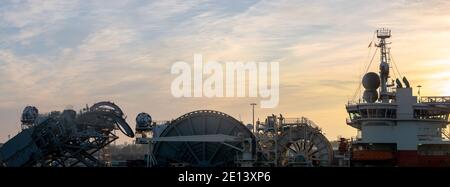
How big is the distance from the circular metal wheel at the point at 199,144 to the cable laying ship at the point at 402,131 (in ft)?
51.5

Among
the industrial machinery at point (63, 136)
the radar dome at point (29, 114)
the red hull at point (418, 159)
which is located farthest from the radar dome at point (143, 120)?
the red hull at point (418, 159)

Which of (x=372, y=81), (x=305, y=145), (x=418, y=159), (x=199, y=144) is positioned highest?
(x=372, y=81)

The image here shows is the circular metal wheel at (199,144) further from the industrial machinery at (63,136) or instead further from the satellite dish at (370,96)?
the satellite dish at (370,96)

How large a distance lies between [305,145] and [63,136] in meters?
34.6

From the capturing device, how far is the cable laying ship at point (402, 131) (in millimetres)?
93000

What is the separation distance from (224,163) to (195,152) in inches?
189

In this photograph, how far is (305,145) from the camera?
97.8 m

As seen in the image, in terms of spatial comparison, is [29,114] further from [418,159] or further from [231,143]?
[418,159]

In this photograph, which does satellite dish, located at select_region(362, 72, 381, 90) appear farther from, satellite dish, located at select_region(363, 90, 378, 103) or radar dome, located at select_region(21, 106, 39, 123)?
radar dome, located at select_region(21, 106, 39, 123)

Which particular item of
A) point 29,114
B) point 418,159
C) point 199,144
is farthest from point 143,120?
point 418,159
